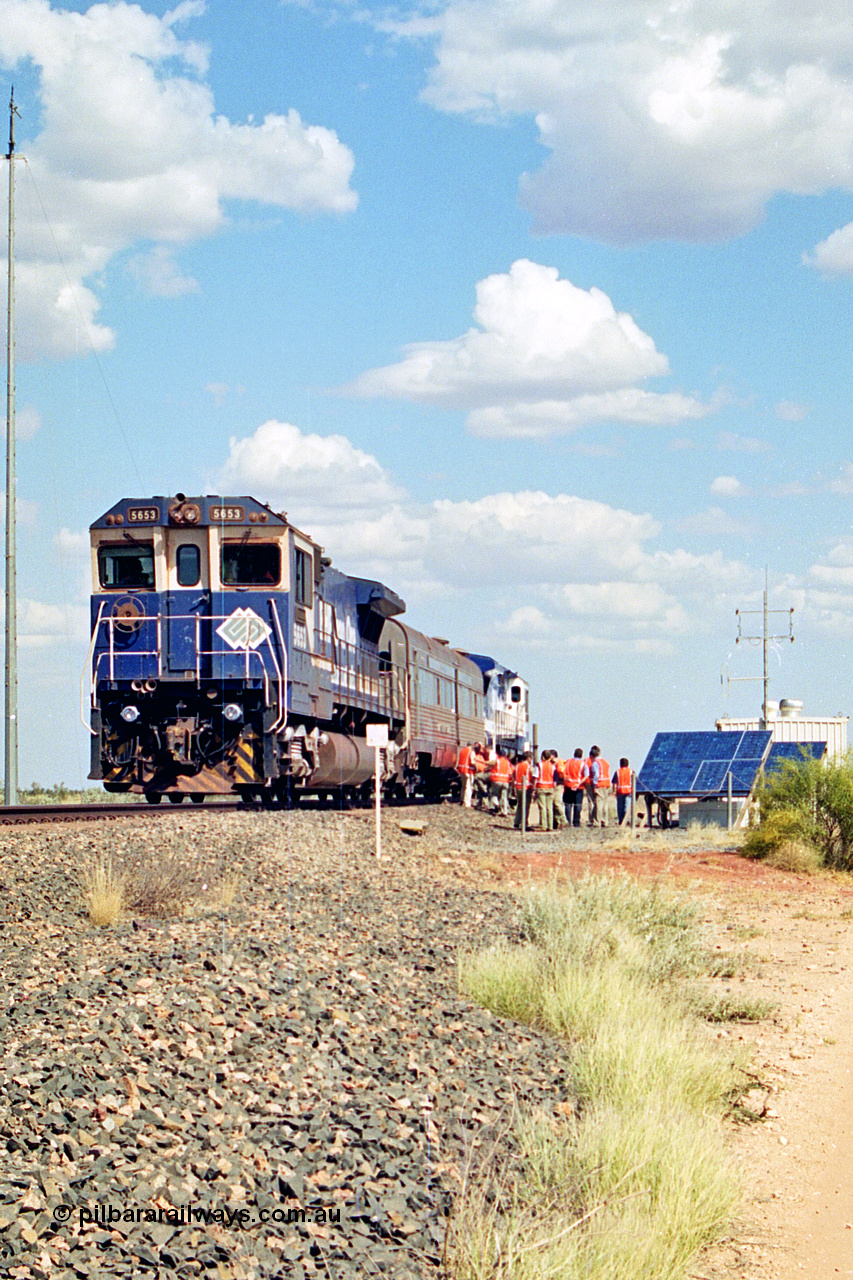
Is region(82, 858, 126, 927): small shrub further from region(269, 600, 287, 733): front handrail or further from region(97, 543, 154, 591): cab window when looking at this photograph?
region(97, 543, 154, 591): cab window

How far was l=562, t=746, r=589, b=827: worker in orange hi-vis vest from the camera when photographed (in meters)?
27.9

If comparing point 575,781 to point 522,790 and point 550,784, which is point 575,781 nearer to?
point 550,784

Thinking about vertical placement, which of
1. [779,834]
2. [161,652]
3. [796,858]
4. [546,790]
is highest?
[161,652]

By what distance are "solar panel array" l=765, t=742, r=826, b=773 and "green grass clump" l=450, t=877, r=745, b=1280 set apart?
49.4 ft

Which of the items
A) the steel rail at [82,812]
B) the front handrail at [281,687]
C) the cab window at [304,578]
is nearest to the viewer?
the steel rail at [82,812]

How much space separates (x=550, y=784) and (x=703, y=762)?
13.3ft

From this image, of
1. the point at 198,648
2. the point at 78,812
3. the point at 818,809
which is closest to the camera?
the point at 198,648

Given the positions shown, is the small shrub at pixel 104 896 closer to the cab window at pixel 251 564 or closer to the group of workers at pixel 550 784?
the cab window at pixel 251 564

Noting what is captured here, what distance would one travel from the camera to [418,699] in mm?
29375

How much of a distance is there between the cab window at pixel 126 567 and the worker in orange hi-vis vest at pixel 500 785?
12.5 m

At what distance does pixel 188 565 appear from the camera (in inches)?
770

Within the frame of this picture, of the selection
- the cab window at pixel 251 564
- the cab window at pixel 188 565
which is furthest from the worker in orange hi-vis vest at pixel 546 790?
the cab window at pixel 188 565

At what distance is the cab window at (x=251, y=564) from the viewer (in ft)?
63.6

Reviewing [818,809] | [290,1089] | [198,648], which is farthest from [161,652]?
[290,1089]
